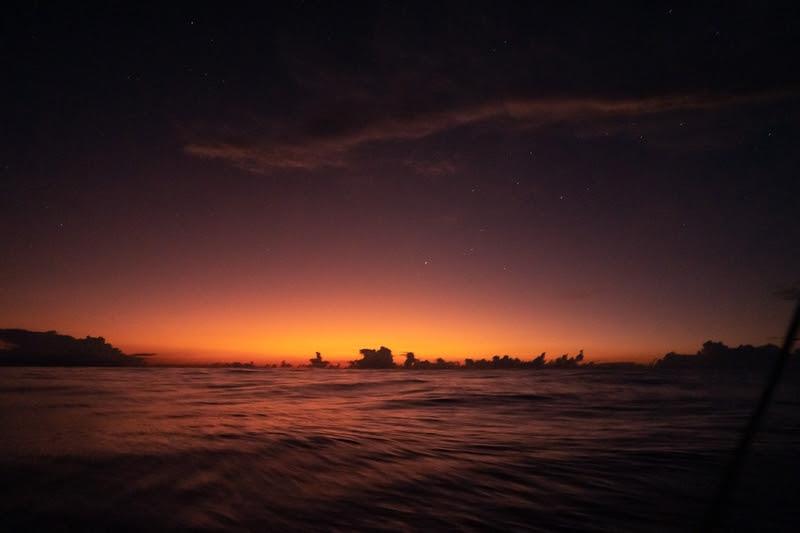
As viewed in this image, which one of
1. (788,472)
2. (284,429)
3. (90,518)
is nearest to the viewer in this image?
(90,518)

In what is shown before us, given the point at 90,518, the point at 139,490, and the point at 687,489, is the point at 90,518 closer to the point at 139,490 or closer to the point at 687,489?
the point at 139,490

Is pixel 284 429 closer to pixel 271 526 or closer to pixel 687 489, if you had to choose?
pixel 271 526

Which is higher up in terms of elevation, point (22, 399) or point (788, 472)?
point (788, 472)

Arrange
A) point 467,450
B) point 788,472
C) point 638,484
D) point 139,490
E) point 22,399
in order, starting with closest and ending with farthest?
1. point 139,490
2. point 638,484
3. point 788,472
4. point 467,450
5. point 22,399

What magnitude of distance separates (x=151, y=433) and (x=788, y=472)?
12864 millimetres

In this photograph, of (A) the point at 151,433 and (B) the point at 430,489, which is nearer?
(B) the point at 430,489

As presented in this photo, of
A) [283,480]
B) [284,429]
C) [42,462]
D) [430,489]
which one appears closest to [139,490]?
[283,480]

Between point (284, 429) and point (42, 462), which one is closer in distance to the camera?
point (42, 462)

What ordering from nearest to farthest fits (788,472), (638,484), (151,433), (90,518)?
(90,518) < (638,484) < (788,472) < (151,433)

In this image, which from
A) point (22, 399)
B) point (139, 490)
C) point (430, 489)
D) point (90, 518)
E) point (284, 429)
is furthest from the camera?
point (22, 399)

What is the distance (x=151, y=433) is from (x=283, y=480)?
192 inches

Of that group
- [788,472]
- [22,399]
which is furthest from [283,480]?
[22,399]

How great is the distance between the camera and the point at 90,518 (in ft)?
14.1

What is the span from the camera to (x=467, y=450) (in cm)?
836
